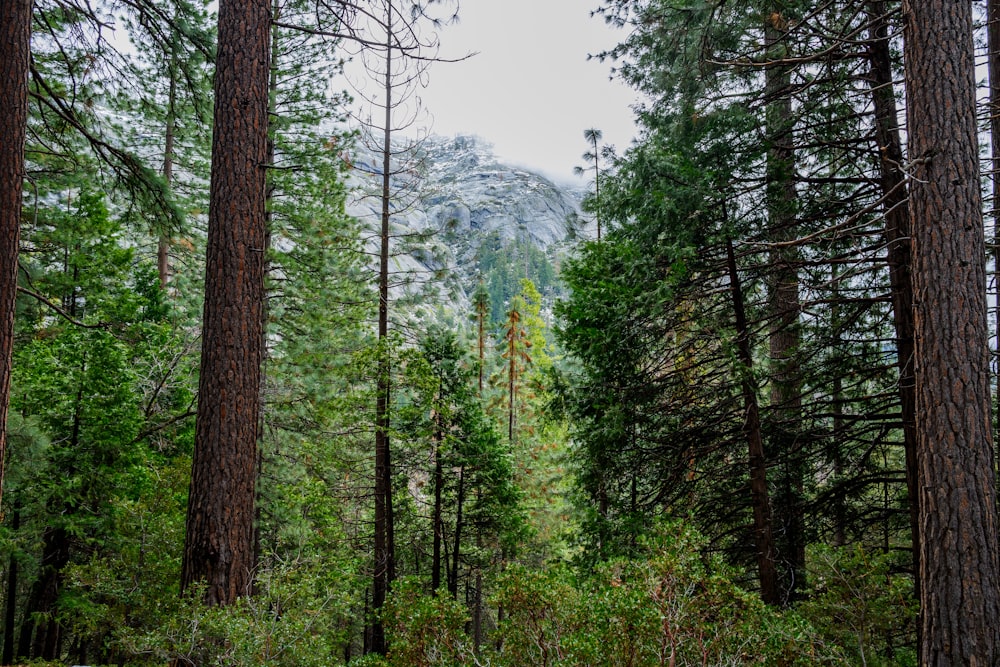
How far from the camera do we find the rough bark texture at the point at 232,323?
3725 millimetres

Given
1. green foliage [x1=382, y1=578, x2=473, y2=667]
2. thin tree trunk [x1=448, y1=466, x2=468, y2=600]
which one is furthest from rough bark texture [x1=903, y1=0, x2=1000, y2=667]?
thin tree trunk [x1=448, y1=466, x2=468, y2=600]

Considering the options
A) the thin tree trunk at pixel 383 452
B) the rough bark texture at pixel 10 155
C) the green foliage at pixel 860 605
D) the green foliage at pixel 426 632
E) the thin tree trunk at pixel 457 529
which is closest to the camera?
the rough bark texture at pixel 10 155

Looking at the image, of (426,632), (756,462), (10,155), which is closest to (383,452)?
(756,462)

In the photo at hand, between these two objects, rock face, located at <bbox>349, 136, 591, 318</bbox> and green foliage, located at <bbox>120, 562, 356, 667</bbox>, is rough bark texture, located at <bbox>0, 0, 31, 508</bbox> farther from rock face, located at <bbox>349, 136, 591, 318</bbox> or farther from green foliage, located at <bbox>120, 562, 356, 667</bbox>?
rock face, located at <bbox>349, 136, 591, 318</bbox>

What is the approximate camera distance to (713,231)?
21.5 ft

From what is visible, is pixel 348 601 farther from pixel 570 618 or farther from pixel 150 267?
pixel 150 267

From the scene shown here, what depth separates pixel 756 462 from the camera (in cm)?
632

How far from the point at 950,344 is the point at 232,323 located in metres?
4.76

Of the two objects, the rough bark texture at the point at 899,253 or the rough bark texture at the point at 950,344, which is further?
the rough bark texture at the point at 899,253

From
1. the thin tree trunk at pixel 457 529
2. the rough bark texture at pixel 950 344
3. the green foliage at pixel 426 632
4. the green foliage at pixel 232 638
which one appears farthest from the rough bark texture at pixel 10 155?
the thin tree trunk at pixel 457 529

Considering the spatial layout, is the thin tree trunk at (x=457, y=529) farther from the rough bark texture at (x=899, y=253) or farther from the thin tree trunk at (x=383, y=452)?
the rough bark texture at (x=899, y=253)

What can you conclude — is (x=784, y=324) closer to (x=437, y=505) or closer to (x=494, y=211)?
(x=437, y=505)

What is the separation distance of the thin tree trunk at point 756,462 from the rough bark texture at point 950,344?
7.67 ft

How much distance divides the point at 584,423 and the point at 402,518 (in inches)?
233
